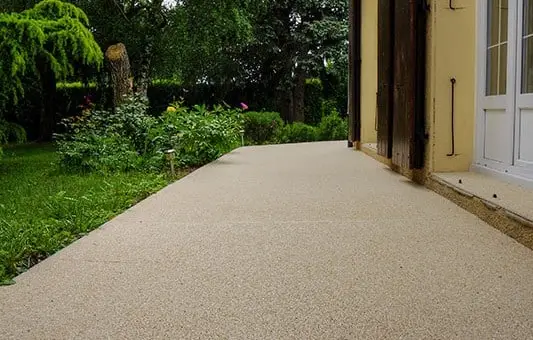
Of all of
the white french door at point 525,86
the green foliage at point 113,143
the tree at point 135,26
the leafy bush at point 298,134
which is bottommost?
the leafy bush at point 298,134

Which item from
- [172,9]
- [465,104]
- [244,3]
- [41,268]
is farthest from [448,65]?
[172,9]

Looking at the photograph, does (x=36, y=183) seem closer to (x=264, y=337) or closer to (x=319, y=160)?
(x=319, y=160)

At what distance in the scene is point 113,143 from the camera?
7.36 meters

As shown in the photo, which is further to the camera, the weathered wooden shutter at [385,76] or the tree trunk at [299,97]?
the tree trunk at [299,97]

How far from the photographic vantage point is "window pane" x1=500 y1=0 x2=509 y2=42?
170 inches

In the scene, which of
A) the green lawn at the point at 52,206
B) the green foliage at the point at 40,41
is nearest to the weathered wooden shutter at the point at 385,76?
the green lawn at the point at 52,206

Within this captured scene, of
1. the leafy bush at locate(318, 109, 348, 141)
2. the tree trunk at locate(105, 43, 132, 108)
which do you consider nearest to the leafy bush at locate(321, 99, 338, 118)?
the leafy bush at locate(318, 109, 348, 141)

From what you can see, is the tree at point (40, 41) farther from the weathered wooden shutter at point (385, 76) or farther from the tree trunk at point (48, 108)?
the tree trunk at point (48, 108)

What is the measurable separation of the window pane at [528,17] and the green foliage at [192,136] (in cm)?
466

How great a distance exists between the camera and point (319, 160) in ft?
26.1

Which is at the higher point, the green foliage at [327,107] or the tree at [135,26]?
the tree at [135,26]

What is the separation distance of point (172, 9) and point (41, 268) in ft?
36.4

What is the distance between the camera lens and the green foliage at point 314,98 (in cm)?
1550

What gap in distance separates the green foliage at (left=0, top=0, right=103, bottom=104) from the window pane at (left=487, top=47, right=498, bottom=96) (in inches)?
177
